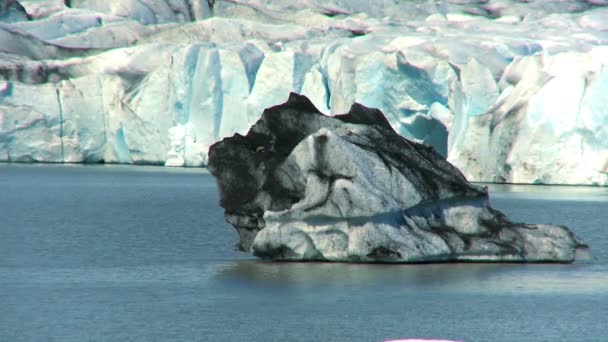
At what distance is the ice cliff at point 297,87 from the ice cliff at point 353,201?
1535 centimetres

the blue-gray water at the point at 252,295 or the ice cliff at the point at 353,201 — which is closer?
the blue-gray water at the point at 252,295

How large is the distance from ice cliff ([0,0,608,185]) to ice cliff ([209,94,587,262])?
50.4 ft

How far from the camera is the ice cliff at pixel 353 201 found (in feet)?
41.5

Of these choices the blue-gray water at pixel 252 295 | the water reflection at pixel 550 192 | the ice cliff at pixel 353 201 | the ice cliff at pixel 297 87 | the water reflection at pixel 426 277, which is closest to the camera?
the blue-gray water at pixel 252 295

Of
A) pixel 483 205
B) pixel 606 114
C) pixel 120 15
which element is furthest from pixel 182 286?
pixel 120 15

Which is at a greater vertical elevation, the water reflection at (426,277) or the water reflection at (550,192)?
the water reflection at (426,277)

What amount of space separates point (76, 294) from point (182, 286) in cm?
113

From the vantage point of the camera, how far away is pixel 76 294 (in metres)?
11.1

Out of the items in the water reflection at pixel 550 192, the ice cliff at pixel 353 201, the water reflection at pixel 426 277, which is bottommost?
the water reflection at pixel 550 192

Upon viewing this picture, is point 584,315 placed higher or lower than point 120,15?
lower

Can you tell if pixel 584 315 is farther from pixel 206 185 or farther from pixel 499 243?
pixel 206 185

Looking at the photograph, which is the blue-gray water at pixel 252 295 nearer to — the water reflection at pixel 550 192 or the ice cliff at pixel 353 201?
the ice cliff at pixel 353 201

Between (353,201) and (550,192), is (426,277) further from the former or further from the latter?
(550,192)

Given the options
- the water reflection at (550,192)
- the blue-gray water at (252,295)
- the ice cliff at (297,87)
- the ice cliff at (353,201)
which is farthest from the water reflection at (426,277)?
the ice cliff at (297,87)
